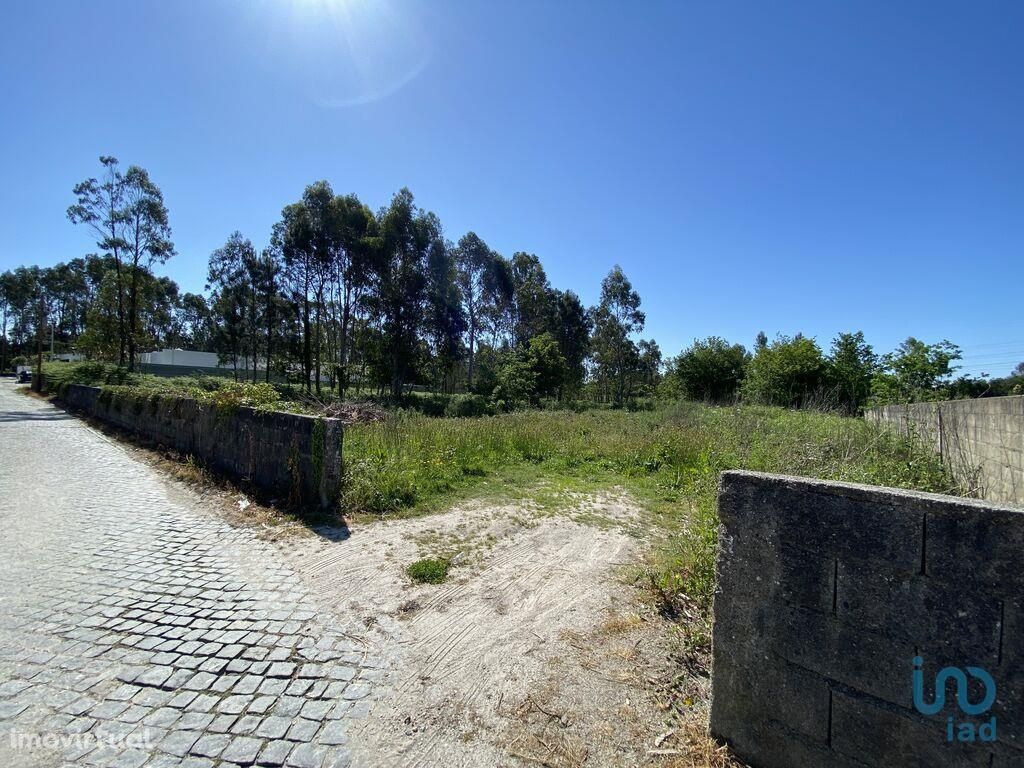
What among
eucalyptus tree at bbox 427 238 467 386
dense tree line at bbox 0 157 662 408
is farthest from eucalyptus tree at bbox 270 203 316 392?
eucalyptus tree at bbox 427 238 467 386

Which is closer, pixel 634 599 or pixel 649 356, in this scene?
pixel 634 599

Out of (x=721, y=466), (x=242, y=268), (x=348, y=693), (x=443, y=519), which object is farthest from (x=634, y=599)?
(x=242, y=268)

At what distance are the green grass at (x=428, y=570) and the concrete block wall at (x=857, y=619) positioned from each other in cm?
244

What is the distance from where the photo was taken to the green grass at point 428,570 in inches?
150

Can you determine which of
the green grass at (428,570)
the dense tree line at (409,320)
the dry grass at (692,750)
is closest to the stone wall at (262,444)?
the green grass at (428,570)

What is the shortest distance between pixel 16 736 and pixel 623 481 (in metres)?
7.22

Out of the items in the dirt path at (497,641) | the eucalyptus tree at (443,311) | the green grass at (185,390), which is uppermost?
the eucalyptus tree at (443,311)

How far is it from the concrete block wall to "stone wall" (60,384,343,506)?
4.95 metres

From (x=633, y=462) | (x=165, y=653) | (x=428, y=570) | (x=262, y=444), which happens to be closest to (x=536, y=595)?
(x=428, y=570)

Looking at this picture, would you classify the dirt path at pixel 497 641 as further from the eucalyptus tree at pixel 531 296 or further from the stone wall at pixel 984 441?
the eucalyptus tree at pixel 531 296

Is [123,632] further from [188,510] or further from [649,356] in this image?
[649,356]

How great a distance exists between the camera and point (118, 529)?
16.2ft

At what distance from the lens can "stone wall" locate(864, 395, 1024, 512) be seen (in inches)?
162

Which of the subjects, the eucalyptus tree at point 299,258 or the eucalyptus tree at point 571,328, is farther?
the eucalyptus tree at point 571,328
